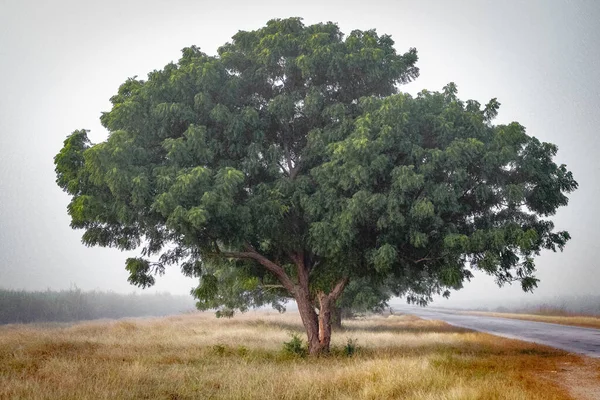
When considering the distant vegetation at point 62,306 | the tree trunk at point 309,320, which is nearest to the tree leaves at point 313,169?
the tree trunk at point 309,320

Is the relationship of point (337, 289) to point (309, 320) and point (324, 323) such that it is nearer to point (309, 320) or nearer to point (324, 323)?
point (324, 323)

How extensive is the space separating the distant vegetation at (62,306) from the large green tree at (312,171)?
45428mm

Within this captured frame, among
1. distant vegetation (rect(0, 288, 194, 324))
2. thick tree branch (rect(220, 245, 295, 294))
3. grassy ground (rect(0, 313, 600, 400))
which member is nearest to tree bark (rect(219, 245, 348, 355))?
thick tree branch (rect(220, 245, 295, 294))

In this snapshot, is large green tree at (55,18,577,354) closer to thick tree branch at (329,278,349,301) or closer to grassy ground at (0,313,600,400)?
thick tree branch at (329,278,349,301)

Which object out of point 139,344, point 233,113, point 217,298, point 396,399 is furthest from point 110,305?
point 396,399

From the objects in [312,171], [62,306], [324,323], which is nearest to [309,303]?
[324,323]

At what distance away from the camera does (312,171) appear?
15.4m

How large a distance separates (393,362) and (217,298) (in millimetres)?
20908

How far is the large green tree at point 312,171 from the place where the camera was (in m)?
13.6

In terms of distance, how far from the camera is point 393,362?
46.5 ft

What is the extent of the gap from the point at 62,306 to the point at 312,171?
58.8 meters

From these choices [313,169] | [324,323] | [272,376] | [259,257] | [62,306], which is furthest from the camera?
[62,306]

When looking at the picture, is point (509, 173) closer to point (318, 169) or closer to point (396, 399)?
point (318, 169)

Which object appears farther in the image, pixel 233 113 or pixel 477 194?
pixel 233 113
